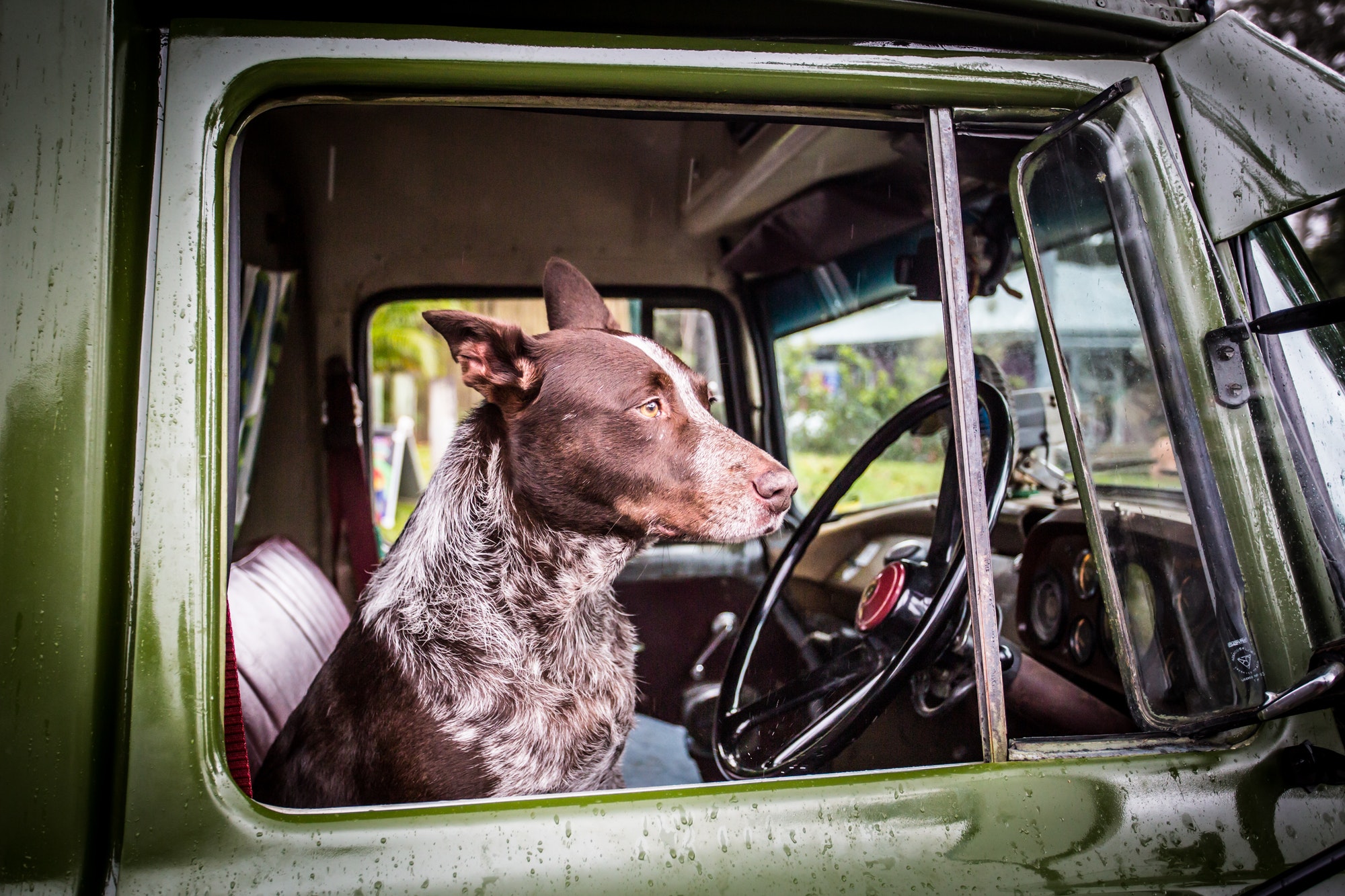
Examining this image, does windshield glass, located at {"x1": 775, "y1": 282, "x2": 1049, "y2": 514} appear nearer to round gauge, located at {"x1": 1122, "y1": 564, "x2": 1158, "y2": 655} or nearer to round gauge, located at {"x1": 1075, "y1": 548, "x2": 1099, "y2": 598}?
round gauge, located at {"x1": 1075, "y1": 548, "x2": 1099, "y2": 598}

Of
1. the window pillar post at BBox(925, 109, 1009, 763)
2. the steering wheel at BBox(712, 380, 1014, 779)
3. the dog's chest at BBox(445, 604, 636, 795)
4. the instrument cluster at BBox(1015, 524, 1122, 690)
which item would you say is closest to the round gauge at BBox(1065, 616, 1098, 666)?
the instrument cluster at BBox(1015, 524, 1122, 690)

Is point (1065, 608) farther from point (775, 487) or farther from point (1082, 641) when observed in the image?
point (775, 487)

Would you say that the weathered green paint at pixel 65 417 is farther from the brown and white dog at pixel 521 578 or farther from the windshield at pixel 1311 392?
the windshield at pixel 1311 392

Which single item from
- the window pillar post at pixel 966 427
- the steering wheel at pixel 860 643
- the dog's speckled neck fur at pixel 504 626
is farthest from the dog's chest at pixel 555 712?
the window pillar post at pixel 966 427

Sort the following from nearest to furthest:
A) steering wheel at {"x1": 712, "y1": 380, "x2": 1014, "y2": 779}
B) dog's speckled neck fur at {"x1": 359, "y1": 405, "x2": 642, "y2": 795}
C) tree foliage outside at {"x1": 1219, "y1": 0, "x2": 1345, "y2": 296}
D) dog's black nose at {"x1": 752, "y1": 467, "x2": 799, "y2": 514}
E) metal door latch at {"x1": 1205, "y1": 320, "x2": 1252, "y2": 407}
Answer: metal door latch at {"x1": 1205, "y1": 320, "x2": 1252, "y2": 407}
steering wheel at {"x1": 712, "y1": 380, "x2": 1014, "y2": 779}
dog's speckled neck fur at {"x1": 359, "y1": 405, "x2": 642, "y2": 795}
dog's black nose at {"x1": 752, "y1": 467, "x2": 799, "y2": 514}
tree foliage outside at {"x1": 1219, "y1": 0, "x2": 1345, "y2": 296}

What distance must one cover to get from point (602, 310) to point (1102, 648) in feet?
4.14

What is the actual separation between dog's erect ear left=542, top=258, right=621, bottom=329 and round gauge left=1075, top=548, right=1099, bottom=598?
1.13m

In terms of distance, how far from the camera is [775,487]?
1.52 meters

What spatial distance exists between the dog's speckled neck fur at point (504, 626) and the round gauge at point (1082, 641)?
3.10ft

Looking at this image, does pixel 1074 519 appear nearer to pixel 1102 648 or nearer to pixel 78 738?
pixel 1102 648

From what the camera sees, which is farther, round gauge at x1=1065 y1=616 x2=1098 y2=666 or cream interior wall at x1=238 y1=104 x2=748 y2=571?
cream interior wall at x1=238 y1=104 x2=748 y2=571

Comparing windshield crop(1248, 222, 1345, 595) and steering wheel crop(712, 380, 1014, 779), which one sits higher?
windshield crop(1248, 222, 1345, 595)

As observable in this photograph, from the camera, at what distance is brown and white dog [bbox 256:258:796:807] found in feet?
4.60

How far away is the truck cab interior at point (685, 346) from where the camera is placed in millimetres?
1898
